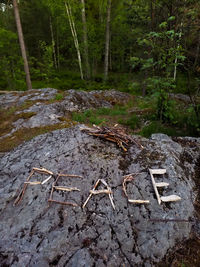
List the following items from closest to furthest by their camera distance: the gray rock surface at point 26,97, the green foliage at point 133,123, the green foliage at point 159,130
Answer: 1. the green foliage at point 159,130
2. the green foliage at point 133,123
3. the gray rock surface at point 26,97

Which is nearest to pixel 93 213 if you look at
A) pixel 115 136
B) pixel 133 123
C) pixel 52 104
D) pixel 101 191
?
pixel 101 191

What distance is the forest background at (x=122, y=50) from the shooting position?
430cm

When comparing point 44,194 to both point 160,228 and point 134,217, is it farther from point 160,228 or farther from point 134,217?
point 160,228

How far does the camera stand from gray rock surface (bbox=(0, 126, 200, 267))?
155 cm

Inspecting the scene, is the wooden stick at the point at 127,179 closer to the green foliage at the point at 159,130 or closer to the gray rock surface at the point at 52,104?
the green foliage at the point at 159,130

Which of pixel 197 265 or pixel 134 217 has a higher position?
pixel 134 217

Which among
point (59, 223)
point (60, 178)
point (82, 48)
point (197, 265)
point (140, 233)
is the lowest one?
point (197, 265)

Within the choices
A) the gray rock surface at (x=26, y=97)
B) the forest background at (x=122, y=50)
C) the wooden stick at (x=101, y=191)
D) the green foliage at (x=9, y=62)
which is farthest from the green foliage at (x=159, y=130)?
the green foliage at (x=9, y=62)

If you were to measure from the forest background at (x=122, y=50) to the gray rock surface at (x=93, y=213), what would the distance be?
8.79 ft

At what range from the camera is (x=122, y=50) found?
72.6 feet

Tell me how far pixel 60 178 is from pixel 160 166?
5.54ft

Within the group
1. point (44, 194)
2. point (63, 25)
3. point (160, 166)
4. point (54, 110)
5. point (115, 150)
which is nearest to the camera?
point (44, 194)

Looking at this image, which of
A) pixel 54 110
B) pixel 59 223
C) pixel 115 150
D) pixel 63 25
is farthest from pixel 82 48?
pixel 59 223

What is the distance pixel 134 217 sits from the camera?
1.86 m
